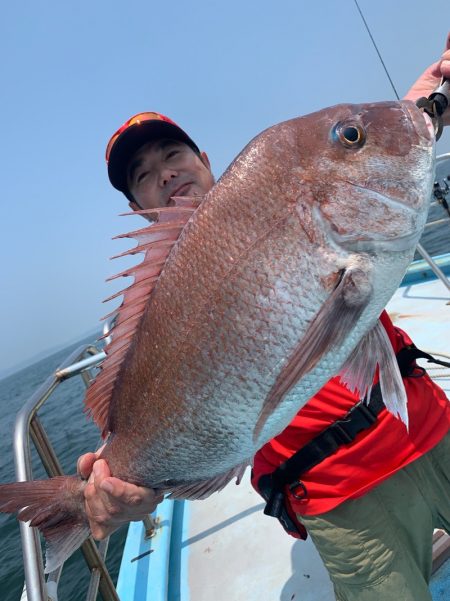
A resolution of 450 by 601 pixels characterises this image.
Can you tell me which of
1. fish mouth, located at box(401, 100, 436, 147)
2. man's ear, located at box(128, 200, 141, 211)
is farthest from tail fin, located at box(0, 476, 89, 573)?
fish mouth, located at box(401, 100, 436, 147)

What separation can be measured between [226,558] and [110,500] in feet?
5.64

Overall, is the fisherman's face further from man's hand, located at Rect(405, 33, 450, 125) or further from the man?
the man

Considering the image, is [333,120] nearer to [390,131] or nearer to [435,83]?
[390,131]

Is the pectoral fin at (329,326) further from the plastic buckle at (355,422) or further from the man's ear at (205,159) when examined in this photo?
the man's ear at (205,159)

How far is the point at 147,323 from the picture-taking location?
5.16 ft

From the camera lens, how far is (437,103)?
5.48ft

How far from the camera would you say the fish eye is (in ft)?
4.53

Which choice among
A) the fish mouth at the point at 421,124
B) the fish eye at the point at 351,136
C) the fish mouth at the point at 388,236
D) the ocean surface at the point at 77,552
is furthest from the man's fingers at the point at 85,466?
the fish mouth at the point at 421,124

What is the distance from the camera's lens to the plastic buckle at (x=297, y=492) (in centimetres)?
181

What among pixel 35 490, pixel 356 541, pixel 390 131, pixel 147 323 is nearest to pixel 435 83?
pixel 390 131

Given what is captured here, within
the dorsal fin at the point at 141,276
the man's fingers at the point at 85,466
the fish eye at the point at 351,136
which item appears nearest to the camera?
the fish eye at the point at 351,136

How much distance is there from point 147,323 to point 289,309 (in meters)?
0.56

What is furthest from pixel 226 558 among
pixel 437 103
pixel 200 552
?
pixel 437 103

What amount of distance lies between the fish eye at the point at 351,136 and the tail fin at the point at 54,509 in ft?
5.29
